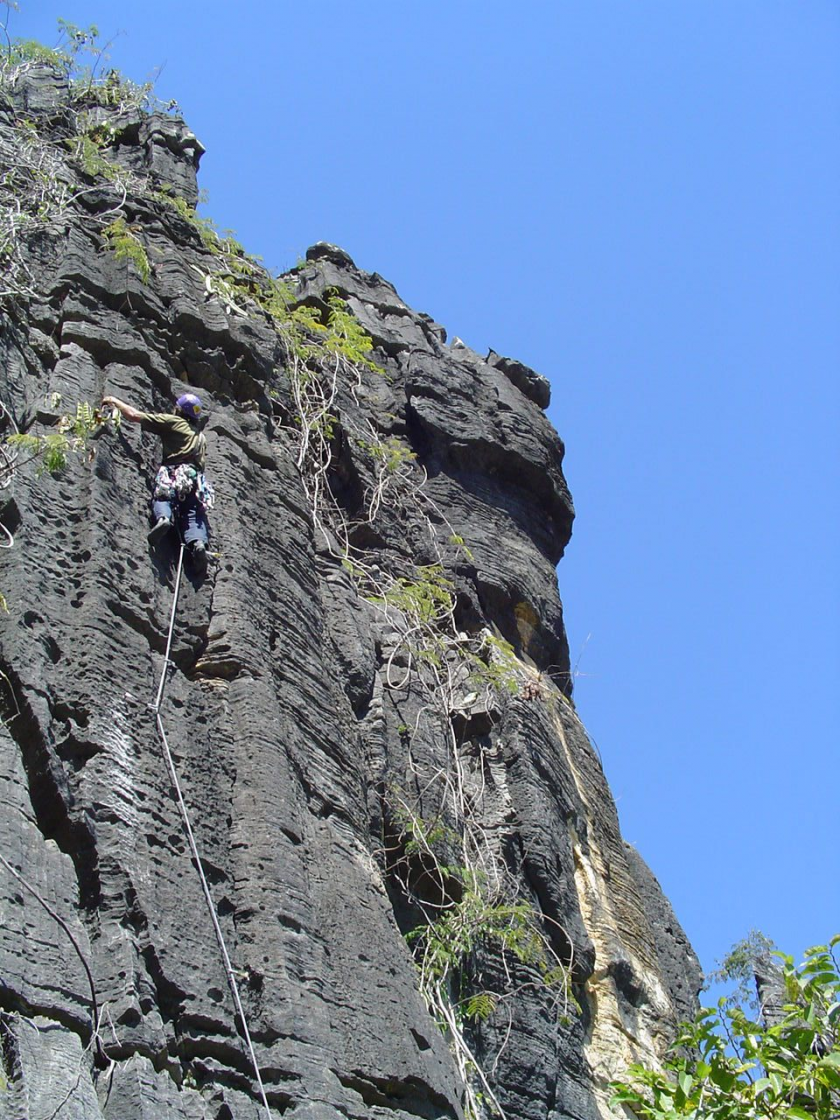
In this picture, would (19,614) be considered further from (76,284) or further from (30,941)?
(76,284)

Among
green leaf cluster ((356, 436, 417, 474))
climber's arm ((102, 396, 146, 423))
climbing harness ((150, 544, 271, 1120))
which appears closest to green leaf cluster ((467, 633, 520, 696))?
green leaf cluster ((356, 436, 417, 474))

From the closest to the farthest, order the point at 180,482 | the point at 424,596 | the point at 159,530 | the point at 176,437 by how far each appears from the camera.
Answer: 1. the point at 159,530
2. the point at 180,482
3. the point at 176,437
4. the point at 424,596

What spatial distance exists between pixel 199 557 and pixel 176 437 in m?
1.08

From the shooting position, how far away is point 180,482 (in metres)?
8.20

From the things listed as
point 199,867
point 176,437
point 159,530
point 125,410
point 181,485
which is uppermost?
point 176,437

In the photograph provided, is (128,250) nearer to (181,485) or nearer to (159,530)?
(181,485)

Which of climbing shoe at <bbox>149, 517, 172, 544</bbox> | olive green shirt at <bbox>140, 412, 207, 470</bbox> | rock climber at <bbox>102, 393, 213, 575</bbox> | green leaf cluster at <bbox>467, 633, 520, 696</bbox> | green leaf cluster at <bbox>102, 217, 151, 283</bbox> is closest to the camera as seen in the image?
climbing shoe at <bbox>149, 517, 172, 544</bbox>

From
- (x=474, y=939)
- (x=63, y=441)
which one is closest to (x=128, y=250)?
(x=63, y=441)

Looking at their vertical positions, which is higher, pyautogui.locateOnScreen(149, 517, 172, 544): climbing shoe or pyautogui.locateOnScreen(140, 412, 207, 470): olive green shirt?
pyautogui.locateOnScreen(140, 412, 207, 470): olive green shirt

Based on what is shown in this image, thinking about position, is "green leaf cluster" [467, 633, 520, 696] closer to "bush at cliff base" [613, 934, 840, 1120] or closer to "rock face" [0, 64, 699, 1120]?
"rock face" [0, 64, 699, 1120]

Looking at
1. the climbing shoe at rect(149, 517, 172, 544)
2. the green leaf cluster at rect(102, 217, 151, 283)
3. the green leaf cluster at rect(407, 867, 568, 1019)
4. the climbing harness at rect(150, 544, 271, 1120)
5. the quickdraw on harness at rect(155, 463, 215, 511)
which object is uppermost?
the green leaf cluster at rect(102, 217, 151, 283)

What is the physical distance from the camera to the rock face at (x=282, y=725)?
5680mm

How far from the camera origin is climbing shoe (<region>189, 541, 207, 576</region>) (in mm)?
8023

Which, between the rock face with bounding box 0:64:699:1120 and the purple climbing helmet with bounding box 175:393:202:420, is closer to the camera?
the rock face with bounding box 0:64:699:1120
